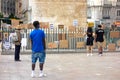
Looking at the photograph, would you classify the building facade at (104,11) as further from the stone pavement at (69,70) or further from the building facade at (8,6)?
the stone pavement at (69,70)

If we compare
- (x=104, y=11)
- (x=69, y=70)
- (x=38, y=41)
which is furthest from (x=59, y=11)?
(x=104, y=11)

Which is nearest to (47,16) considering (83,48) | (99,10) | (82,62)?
(83,48)

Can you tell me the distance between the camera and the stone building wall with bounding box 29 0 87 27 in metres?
30.8

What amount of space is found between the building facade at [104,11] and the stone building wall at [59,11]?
53.3m

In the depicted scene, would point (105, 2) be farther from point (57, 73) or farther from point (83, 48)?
point (57, 73)

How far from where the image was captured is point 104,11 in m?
87.8

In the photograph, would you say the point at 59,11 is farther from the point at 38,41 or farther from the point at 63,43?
the point at 38,41

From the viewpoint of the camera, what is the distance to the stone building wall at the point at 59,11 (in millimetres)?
30766

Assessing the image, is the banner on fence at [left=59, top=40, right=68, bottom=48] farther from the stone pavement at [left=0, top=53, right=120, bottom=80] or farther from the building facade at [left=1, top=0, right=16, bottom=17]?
the building facade at [left=1, top=0, right=16, bottom=17]

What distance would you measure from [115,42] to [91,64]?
9758mm

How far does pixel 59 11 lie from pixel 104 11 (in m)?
57.3

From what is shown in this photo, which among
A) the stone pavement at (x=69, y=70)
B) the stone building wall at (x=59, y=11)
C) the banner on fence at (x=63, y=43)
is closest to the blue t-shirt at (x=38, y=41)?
the stone pavement at (x=69, y=70)

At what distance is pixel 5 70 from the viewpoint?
19.4 m

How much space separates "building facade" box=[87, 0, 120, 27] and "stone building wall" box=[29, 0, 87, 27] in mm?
53319
